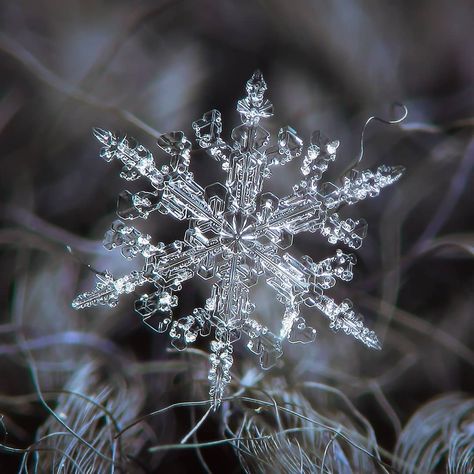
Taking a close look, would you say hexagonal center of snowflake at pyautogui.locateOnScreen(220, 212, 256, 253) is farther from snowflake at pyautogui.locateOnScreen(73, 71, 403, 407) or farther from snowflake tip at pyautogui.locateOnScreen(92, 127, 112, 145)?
snowflake tip at pyautogui.locateOnScreen(92, 127, 112, 145)

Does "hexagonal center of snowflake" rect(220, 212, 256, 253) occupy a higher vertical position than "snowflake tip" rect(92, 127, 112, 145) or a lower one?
lower

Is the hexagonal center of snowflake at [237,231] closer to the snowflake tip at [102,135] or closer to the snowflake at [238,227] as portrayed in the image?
the snowflake at [238,227]

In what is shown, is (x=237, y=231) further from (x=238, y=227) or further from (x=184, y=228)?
(x=184, y=228)

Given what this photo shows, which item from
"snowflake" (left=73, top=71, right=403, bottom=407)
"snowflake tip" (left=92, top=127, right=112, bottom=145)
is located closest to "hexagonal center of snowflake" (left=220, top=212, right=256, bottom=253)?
"snowflake" (left=73, top=71, right=403, bottom=407)

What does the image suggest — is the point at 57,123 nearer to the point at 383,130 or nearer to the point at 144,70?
the point at 144,70

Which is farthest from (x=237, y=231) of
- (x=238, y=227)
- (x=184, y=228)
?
(x=184, y=228)
